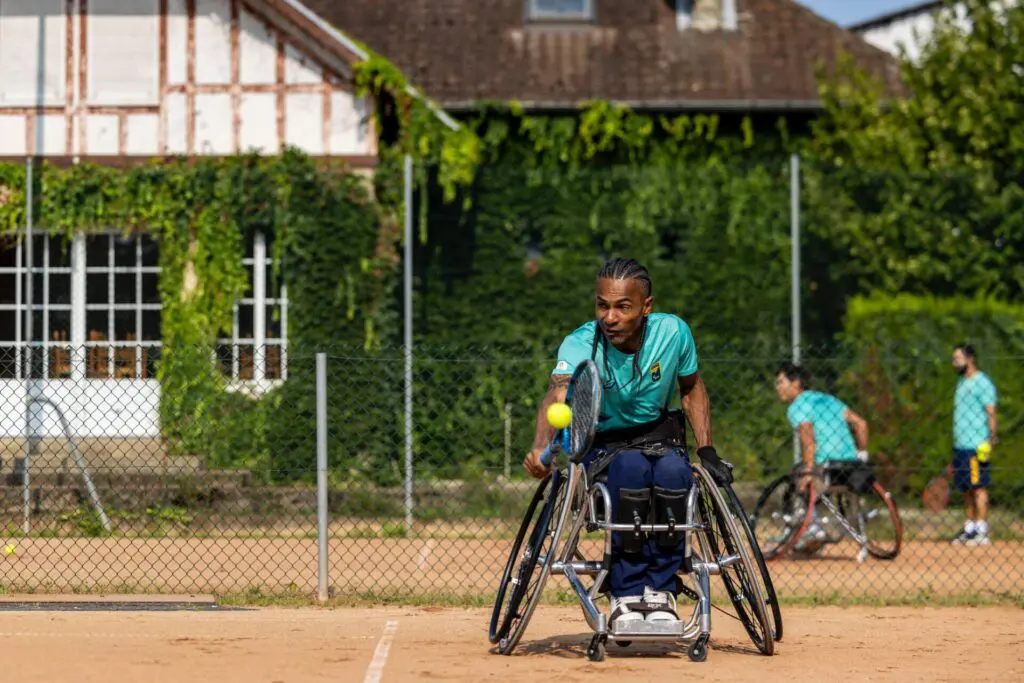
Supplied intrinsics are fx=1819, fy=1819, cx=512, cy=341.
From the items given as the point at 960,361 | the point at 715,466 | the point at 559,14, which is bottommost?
the point at 715,466

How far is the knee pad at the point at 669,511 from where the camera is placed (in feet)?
27.0

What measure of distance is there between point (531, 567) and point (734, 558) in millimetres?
→ 930

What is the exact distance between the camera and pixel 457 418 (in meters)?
17.8

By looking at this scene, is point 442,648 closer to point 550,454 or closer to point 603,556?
point 603,556

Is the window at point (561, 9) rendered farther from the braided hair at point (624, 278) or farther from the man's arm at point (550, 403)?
the man's arm at point (550, 403)

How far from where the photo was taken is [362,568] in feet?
42.6

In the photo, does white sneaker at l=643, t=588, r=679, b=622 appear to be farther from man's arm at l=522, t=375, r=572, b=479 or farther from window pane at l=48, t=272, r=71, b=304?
window pane at l=48, t=272, r=71, b=304

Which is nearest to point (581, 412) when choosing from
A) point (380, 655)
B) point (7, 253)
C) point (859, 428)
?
point (380, 655)

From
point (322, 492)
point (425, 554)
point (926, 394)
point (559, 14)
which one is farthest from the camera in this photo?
point (559, 14)

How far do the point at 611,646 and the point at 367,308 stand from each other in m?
10.1

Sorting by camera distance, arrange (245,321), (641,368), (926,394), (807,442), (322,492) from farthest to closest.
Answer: (245,321) < (926,394) < (807,442) < (322,492) < (641,368)

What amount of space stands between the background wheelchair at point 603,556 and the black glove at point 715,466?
0.12ft

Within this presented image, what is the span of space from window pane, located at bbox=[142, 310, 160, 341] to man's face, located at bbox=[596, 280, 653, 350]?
1136cm

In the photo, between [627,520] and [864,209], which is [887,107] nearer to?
Result: [864,209]
